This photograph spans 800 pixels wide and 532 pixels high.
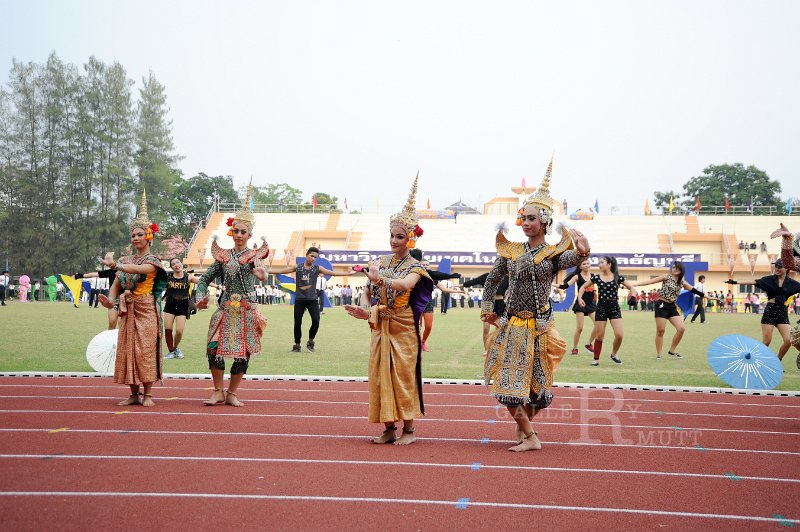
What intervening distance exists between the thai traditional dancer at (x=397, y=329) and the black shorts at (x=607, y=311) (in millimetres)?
8050

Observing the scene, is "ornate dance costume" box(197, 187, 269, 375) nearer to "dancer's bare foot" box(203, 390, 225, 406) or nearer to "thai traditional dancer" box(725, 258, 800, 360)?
"dancer's bare foot" box(203, 390, 225, 406)

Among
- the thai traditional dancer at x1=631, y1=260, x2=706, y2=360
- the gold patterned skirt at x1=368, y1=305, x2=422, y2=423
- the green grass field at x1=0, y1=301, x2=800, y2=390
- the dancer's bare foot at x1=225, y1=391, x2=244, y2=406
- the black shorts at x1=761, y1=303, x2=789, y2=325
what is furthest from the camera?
the thai traditional dancer at x1=631, y1=260, x2=706, y2=360

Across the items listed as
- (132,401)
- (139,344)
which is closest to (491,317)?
(139,344)

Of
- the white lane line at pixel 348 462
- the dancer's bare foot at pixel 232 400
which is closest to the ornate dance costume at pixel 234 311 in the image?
the dancer's bare foot at pixel 232 400

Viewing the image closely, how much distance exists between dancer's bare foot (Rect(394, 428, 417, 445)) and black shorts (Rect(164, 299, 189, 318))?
303 inches

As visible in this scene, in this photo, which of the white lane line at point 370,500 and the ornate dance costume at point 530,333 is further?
the ornate dance costume at point 530,333

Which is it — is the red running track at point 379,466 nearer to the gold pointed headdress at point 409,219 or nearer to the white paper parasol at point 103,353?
the white paper parasol at point 103,353

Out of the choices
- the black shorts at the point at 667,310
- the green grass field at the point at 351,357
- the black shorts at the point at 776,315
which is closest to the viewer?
the green grass field at the point at 351,357

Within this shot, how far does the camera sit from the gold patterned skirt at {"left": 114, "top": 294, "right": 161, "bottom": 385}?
8.98 metres

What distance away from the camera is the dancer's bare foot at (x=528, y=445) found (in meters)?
6.99

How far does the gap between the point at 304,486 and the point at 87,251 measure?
58605 millimetres

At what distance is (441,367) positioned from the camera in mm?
13781

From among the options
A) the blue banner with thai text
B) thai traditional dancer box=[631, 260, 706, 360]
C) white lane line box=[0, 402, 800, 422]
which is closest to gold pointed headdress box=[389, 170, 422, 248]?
white lane line box=[0, 402, 800, 422]

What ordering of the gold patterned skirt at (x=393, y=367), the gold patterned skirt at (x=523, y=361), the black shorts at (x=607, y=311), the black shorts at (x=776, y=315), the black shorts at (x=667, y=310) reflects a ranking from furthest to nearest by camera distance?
the black shorts at (x=667, y=310) → the black shorts at (x=607, y=311) → the black shorts at (x=776, y=315) → the gold patterned skirt at (x=393, y=367) → the gold patterned skirt at (x=523, y=361)
